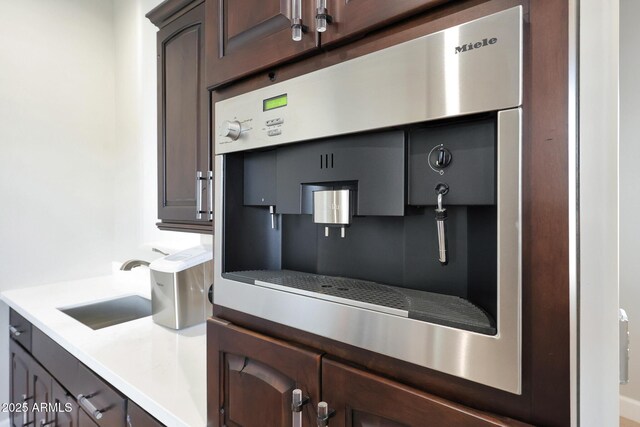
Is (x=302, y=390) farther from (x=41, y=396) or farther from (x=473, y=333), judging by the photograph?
(x=41, y=396)

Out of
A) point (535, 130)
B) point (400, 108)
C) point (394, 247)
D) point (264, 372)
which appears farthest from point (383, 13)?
point (264, 372)

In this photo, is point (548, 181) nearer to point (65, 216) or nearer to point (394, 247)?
point (394, 247)

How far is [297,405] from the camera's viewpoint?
0.57 metres

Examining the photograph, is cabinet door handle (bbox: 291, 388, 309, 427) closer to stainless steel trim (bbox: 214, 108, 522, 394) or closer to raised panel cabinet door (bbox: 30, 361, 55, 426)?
stainless steel trim (bbox: 214, 108, 522, 394)

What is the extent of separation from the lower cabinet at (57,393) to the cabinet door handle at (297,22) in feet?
3.28

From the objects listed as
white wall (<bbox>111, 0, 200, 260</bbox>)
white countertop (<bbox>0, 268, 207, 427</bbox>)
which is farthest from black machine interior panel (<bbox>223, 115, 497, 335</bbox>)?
white wall (<bbox>111, 0, 200, 260</bbox>)

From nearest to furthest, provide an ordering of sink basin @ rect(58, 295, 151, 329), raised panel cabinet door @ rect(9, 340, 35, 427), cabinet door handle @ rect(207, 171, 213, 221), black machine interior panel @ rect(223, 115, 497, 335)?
black machine interior panel @ rect(223, 115, 497, 335)
cabinet door handle @ rect(207, 171, 213, 221)
raised panel cabinet door @ rect(9, 340, 35, 427)
sink basin @ rect(58, 295, 151, 329)

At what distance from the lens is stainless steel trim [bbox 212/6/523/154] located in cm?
40

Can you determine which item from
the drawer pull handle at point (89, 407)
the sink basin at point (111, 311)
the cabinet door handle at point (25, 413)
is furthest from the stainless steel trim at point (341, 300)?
the cabinet door handle at point (25, 413)

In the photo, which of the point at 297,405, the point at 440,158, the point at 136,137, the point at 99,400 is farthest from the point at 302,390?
the point at 136,137

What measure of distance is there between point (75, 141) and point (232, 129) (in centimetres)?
211

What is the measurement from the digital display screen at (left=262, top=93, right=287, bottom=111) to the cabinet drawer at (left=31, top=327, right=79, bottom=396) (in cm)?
123

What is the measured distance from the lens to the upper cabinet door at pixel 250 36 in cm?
61

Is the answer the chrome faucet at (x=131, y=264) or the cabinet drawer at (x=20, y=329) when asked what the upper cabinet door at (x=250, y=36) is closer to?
the chrome faucet at (x=131, y=264)
